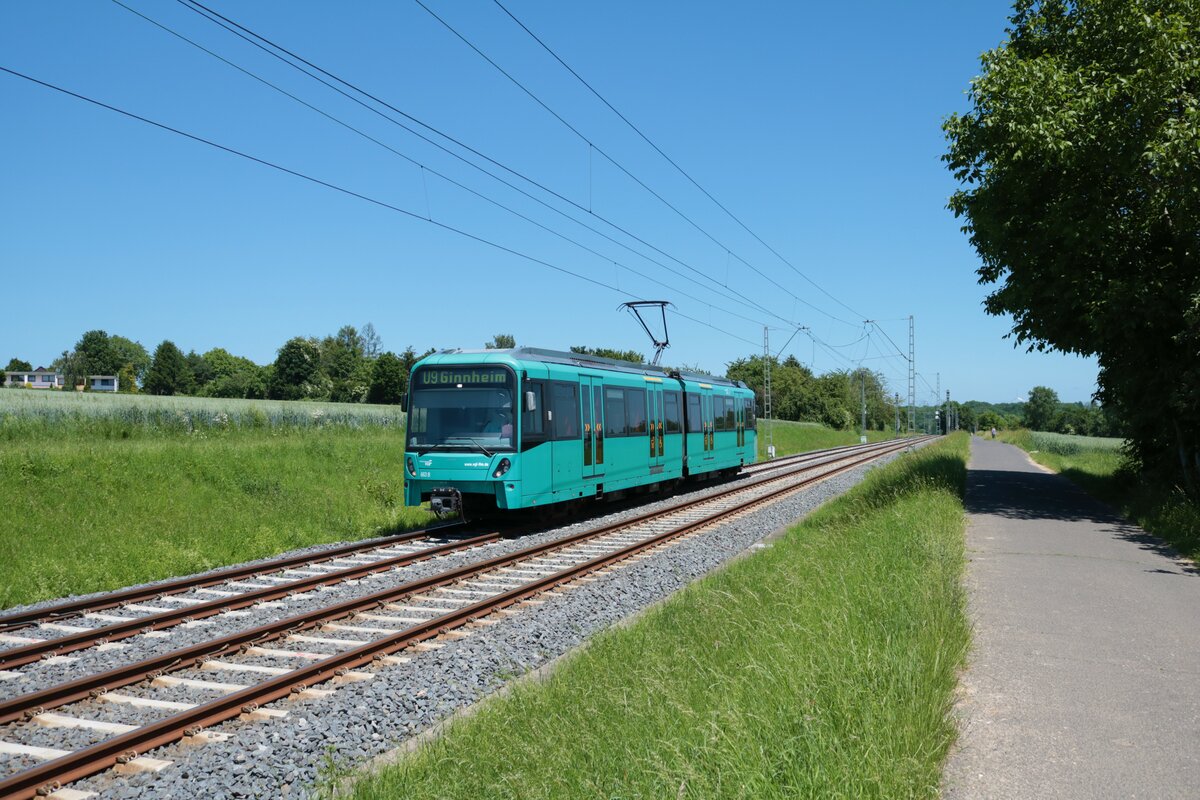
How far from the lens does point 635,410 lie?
67.2ft

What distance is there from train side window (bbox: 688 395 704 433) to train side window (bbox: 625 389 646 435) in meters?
4.05

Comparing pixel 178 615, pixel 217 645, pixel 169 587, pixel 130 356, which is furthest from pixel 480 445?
pixel 130 356

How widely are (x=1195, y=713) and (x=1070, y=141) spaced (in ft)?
43.9

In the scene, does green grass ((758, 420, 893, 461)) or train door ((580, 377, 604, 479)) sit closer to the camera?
train door ((580, 377, 604, 479))

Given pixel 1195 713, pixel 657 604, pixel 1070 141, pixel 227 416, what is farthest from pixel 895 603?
pixel 227 416

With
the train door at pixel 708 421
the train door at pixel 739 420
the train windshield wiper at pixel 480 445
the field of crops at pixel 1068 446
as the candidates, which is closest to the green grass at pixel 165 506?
the train windshield wiper at pixel 480 445

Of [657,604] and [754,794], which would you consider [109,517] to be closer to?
[657,604]

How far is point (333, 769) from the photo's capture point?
5473mm

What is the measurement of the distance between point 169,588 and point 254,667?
155 inches

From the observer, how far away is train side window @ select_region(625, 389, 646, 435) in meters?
20.1

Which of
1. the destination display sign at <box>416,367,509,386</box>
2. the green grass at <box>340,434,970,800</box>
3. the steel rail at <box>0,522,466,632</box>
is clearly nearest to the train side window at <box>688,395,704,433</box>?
the destination display sign at <box>416,367,509,386</box>

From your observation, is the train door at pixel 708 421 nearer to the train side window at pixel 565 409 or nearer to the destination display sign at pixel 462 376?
the train side window at pixel 565 409

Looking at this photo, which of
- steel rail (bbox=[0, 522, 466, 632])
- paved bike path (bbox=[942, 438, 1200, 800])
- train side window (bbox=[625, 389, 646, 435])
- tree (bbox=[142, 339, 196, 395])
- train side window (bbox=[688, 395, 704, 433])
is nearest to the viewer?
paved bike path (bbox=[942, 438, 1200, 800])

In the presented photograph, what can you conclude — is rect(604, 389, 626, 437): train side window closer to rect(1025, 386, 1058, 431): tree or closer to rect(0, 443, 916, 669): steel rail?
rect(0, 443, 916, 669): steel rail
